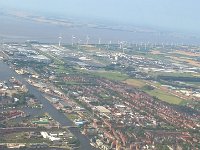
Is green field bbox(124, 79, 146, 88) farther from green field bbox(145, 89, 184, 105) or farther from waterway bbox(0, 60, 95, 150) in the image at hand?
waterway bbox(0, 60, 95, 150)

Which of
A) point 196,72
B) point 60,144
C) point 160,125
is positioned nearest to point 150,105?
point 160,125

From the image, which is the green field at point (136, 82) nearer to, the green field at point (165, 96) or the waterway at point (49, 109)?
the green field at point (165, 96)

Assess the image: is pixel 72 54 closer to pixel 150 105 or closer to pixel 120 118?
pixel 150 105

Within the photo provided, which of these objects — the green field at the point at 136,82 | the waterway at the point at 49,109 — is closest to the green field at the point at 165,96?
the green field at the point at 136,82

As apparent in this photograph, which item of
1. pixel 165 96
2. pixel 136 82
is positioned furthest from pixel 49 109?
pixel 136 82

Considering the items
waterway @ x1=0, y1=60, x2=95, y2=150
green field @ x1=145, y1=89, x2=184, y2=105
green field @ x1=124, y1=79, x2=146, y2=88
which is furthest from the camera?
green field @ x1=124, y1=79, x2=146, y2=88

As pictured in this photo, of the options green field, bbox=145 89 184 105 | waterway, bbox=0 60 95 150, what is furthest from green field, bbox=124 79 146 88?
waterway, bbox=0 60 95 150
